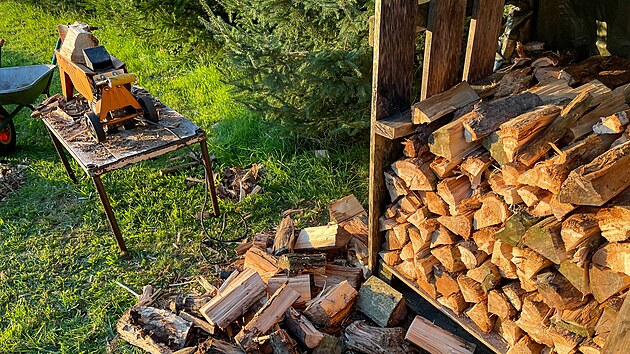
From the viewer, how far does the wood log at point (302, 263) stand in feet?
10.6

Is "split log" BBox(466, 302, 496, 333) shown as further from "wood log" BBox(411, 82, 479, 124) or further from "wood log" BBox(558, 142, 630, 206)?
"wood log" BBox(411, 82, 479, 124)

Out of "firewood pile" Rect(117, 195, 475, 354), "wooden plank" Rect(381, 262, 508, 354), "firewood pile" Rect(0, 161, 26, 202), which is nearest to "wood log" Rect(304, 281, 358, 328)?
"firewood pile" Rect(117, 195, 475, 354)

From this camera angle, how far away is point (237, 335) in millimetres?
2838

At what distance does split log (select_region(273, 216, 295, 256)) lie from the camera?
3453 mm

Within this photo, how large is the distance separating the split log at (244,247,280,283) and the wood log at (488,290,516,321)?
1.41m

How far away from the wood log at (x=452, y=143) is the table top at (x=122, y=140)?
1957mm

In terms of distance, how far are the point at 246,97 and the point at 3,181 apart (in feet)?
8.35

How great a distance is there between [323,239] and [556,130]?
1.74m

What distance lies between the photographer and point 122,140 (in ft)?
12.1

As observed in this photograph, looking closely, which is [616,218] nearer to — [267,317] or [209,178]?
[267,317]

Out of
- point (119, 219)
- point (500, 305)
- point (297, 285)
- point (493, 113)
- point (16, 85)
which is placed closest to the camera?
point (493, 113)

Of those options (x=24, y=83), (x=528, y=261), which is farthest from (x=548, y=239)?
(x=24, y=83)

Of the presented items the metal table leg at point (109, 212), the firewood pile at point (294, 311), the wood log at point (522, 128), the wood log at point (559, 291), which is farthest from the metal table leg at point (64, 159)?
the wood log at point (559, 291)

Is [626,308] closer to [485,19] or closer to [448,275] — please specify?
[448,275]
